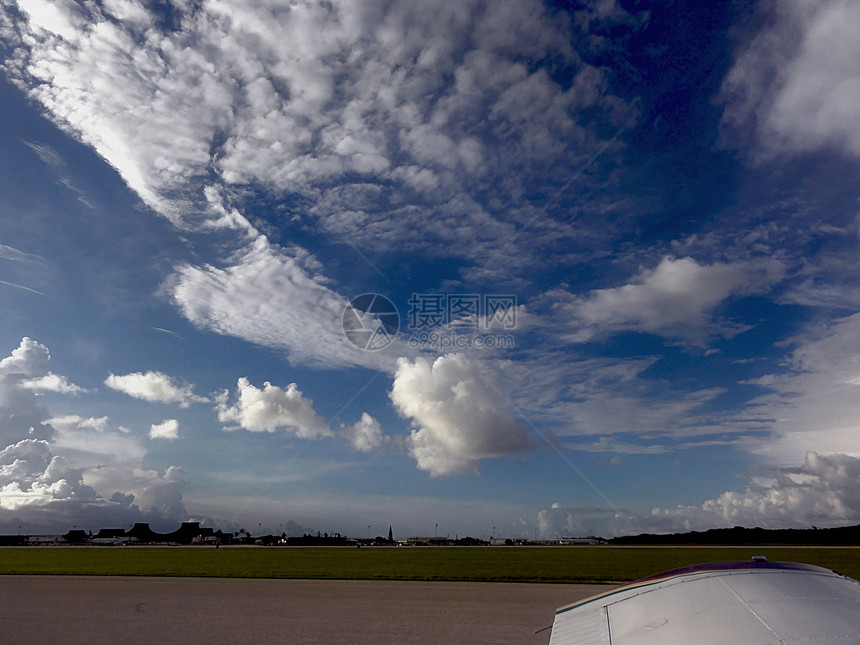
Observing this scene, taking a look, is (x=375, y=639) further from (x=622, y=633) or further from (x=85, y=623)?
(x=622, y=633)

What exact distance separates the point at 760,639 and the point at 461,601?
85.0 ft

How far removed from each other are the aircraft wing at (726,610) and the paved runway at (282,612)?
14.0 metres

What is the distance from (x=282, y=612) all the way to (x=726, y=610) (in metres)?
24.4

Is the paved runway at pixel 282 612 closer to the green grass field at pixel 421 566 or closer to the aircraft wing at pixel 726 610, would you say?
the green grass field at pixel 421 566

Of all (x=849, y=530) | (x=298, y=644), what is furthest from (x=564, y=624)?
(x=849, y=530)

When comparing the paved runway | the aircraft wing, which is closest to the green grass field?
the paved runway

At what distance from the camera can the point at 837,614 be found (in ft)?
10.6

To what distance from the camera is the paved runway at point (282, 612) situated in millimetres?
18547

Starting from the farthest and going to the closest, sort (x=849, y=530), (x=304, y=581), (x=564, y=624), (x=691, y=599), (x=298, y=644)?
(x=849, y=530) → (x=304, y=581) → (x=298, y=644) → (x=564, y=624) → (x=691, y=599)

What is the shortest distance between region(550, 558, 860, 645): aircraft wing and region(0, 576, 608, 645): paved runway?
45.9ft

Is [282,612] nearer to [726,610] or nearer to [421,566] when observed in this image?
[726,610]

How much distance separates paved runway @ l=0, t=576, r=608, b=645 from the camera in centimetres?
1855

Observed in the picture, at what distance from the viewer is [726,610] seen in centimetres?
353

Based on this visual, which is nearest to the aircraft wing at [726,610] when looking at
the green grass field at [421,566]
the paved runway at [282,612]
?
the paved runway at [282,612]
